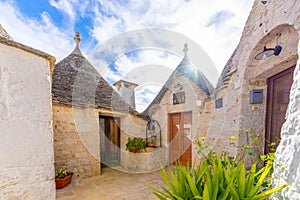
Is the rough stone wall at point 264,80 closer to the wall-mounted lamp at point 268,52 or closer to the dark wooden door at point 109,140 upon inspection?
the wall-mounted lamp at point 268,52

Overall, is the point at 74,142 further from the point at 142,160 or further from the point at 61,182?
the point at 142,160

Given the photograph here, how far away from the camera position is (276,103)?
2.42 metres

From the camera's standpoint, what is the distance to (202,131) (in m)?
4.42

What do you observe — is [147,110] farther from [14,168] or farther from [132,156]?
[14,168]

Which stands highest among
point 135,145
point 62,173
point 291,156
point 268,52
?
point 268,52

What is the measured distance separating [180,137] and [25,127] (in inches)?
184

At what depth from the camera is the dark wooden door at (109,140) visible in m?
6.29

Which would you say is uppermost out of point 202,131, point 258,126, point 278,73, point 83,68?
point 83,68

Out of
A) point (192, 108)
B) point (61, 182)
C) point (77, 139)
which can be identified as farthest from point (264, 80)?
point (61, 182)

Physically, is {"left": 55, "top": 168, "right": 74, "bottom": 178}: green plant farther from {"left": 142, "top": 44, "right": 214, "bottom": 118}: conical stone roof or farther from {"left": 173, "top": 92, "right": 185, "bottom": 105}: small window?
{"left": 173, "top": 92, "right": 185, "bottom": 105}: small window

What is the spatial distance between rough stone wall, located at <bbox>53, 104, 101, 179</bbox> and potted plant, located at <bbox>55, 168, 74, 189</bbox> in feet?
0.73

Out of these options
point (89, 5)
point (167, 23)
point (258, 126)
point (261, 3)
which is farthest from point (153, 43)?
point (258, 126)

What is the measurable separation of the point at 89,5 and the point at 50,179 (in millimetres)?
3816

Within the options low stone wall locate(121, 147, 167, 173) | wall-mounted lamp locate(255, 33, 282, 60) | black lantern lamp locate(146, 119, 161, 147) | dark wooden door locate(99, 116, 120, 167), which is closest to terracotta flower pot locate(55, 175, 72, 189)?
low stone wall locate(121, 147, 167, 173)
